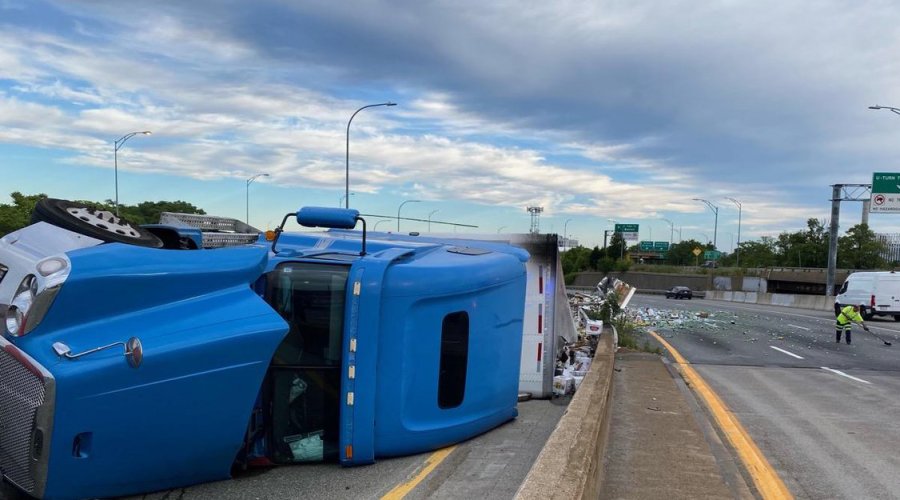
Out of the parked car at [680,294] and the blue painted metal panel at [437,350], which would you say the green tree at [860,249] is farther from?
the blue painted metal panel at [437,350]

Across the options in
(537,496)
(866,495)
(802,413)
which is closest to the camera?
(537,496)

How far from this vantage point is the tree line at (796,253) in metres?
80.8

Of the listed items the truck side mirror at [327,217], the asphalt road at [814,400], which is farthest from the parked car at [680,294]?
the truck side mirror at [327,217]

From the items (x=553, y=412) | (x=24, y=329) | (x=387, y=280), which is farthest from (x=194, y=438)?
(x=553, y=412)

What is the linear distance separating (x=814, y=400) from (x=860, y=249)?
281 ft

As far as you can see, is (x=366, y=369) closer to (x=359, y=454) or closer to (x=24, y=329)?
(x=359, y=454)

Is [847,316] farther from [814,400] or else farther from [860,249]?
[860,249]

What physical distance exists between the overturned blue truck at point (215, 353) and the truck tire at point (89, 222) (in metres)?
0.02

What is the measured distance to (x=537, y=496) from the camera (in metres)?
3.17

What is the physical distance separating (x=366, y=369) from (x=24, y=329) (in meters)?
1.99

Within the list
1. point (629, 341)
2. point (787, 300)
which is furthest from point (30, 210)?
point (787, 300)

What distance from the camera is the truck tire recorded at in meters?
3.88

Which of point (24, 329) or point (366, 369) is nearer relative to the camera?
point (24, 329)

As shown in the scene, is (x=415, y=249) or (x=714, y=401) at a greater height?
(x=415, y=249)
